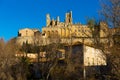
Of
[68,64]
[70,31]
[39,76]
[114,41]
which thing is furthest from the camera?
[70,31]

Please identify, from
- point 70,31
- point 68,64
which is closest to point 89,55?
point 68,64

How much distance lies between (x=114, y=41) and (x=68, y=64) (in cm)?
2720

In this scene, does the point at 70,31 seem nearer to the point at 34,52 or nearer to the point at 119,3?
the point at 34,52

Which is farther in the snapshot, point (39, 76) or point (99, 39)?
point (39, 76)

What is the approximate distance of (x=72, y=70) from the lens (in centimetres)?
3650

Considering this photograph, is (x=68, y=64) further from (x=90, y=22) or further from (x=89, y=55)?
(x=90, y=22)

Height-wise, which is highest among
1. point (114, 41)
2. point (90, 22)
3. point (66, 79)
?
point (90, 22)

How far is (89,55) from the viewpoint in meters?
41.7

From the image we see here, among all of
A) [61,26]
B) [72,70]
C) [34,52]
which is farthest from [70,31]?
[72,70]

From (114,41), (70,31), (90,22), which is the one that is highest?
(70,31)

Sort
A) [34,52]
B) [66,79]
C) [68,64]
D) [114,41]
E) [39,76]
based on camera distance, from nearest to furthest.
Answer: [114,41], [66,79], [68,64], [39,76], [34,52]

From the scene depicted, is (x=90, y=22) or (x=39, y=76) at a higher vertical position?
(x=90, y=22)

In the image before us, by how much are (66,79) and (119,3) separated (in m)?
24.2

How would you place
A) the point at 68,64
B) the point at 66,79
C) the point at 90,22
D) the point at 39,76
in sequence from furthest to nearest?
the point at 39,76 → the point at 68,64 → the point at 66,79 → the point at 90,22
